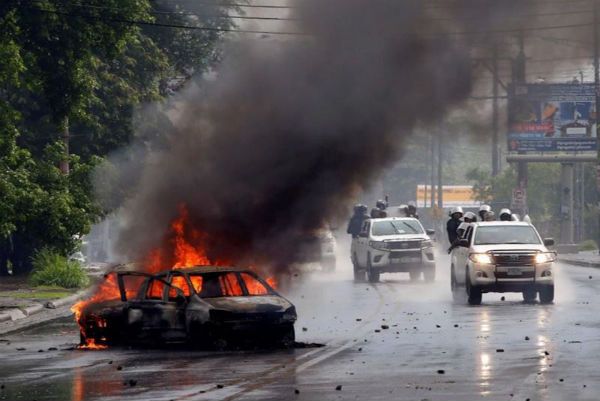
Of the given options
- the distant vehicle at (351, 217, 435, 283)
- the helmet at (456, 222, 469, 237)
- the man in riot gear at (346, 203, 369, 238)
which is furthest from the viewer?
the man in riot gear at (346, 203, 369, 238)

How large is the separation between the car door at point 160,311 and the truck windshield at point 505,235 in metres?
11.5

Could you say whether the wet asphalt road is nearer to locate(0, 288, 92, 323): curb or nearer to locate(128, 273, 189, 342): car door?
locate(128, 273, 189, 342): car door

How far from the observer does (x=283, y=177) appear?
102 ft

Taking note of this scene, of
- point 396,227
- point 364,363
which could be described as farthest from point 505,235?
point 364,363

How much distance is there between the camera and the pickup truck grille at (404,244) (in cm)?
4353

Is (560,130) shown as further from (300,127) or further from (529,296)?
(300,127)

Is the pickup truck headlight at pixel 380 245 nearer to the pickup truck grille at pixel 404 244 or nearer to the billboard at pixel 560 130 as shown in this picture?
the pickup truck grille at pixel 404 244

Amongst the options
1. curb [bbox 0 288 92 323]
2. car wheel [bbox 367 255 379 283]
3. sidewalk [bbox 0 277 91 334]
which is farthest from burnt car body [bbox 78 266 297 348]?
car wheel [bbox 367 255 379 283]

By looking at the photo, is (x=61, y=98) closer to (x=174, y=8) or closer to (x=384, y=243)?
(x=384, y=243)

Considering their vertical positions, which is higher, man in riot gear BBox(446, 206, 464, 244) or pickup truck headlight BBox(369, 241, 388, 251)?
man in riot gear BBox(446, 206, 464, 244)

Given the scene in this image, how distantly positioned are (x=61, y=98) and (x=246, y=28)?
5436 millimetres

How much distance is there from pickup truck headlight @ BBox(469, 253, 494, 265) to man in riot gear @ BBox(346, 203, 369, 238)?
15517 mm

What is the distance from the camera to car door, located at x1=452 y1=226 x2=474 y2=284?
108ft

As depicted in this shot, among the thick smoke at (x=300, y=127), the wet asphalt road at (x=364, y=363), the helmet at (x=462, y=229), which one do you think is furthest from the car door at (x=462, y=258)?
the thick smoke at (x=300, y=127)
